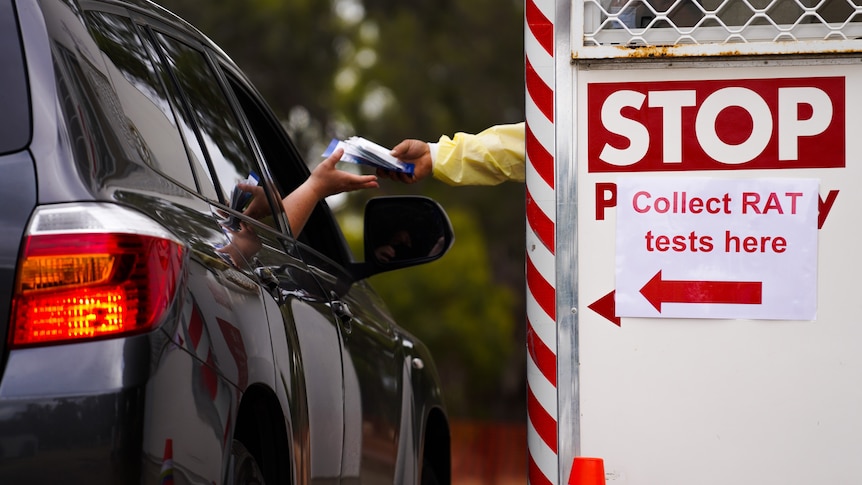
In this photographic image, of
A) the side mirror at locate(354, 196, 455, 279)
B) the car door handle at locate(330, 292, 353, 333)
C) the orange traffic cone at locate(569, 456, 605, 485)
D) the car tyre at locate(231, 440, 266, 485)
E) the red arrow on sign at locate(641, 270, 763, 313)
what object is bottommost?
the orange traffic cone at locate(569, 456, 605, 485)

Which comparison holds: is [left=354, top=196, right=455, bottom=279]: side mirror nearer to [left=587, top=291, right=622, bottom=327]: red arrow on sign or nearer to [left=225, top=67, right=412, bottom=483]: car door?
[left=225, top=67, right=412, bottom=483]: car door

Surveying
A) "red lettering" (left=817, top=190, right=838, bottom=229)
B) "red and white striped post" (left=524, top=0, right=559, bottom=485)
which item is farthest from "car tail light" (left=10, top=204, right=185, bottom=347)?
"red lettering" (left=817, top=190, right=838, bottom=229)

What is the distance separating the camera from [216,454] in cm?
228

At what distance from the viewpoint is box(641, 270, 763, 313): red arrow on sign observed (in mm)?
3158

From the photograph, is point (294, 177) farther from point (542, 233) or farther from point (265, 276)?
point (265, 276)

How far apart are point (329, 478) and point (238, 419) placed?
0.77 m

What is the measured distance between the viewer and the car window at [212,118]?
3.17m

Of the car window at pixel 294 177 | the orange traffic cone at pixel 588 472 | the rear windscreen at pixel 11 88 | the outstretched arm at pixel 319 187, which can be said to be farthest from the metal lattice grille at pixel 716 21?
the rear windscreen at pixel 11 88

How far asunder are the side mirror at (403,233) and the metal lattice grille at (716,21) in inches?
46.1

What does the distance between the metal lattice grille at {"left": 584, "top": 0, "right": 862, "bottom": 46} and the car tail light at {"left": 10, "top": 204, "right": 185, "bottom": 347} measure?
1593 mm

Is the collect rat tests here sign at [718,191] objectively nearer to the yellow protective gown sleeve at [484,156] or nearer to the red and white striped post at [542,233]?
the red and white striped post at [542,233]

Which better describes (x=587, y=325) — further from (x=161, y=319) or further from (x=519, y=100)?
(x=519, y=100)

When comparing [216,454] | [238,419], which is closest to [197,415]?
[216,454]

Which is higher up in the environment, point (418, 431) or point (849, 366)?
point (849, 366)
